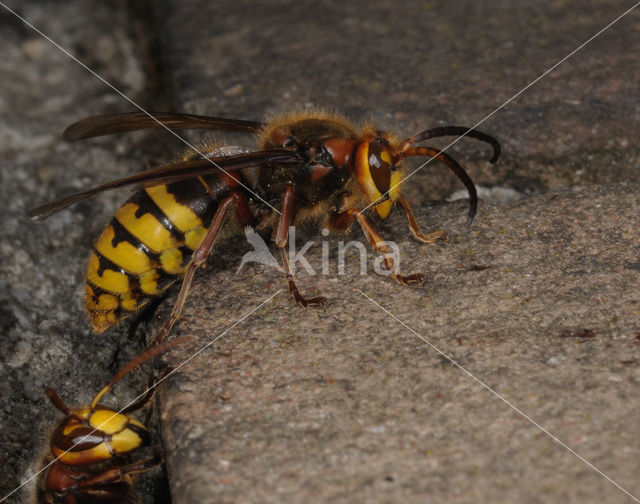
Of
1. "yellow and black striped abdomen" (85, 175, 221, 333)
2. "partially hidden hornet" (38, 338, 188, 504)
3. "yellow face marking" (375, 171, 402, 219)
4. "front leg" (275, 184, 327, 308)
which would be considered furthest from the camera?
"yellow face marking" (375, 171, 402, 219)

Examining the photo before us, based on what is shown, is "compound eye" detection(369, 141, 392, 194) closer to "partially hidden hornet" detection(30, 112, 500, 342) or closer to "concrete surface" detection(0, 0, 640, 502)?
"partially hidden hornet" detection(30, 112, 500, 342)

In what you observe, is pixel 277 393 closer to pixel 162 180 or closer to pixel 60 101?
pixel 162 180

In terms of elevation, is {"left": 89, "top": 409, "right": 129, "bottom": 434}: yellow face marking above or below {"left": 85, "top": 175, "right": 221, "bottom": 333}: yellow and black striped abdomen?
below

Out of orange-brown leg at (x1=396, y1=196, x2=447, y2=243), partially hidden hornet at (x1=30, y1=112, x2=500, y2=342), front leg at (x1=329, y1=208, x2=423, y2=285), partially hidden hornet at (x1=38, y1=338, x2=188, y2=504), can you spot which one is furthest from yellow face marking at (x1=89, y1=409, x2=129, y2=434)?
orange-brown leg at (x1=396, y1=196, x2=447, y2=243)

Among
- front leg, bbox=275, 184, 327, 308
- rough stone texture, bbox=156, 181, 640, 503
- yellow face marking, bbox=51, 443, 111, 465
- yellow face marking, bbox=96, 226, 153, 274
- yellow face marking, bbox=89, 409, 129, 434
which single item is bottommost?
yellow face marking, bbox=51, 443, 111, 465

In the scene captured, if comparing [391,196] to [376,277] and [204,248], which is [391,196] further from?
[204,248]

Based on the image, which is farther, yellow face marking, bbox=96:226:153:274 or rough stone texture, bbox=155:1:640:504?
yellow face marking, bbox=96:226:153:274

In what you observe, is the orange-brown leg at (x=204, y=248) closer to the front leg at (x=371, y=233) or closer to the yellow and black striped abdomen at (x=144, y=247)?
the yellow and black striped abdomen at (x=144, y=247)
